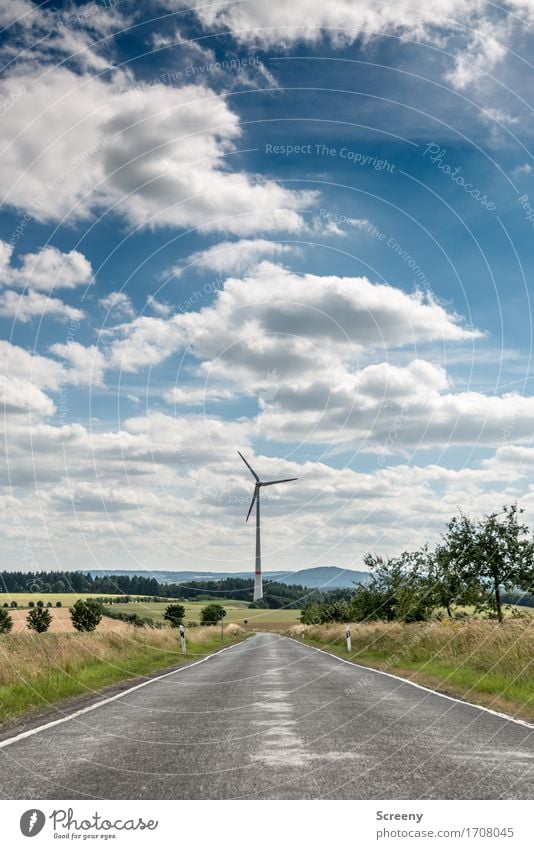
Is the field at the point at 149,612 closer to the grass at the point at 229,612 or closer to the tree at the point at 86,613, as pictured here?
the grass at the point at 229,612

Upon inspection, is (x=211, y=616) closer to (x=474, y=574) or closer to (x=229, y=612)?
(x=229, y=612)

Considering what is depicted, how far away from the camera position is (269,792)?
576 cm

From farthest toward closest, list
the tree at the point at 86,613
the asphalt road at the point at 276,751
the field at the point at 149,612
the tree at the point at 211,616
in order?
1. the field at the point at 149,612
2. the tree at the point at 211,616
3. the tree at the point at 86,613
4. the asphalt road at the point at 276,751

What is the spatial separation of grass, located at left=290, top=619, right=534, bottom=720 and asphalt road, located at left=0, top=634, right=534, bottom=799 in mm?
1828

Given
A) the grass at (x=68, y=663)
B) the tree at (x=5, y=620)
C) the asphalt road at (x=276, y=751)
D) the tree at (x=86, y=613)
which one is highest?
the asphalt road at (x=276, y=751)

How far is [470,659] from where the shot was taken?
20141mm

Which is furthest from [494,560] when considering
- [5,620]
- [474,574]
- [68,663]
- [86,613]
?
[5,620]

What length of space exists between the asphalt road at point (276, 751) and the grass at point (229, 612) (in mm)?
109485

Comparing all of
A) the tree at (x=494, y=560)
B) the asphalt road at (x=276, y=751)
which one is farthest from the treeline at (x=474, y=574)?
the asphalt road at (x=276, y=751)

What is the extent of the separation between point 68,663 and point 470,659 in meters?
11.3

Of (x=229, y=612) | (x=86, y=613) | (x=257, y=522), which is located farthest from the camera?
(x=229, y=612)

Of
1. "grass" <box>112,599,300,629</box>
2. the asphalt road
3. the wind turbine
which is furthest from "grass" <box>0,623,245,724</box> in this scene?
"grass" <box>112,599,300,629</box>

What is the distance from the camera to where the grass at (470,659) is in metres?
14.8

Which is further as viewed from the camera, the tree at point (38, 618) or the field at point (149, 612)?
the field at point (149, 612)
